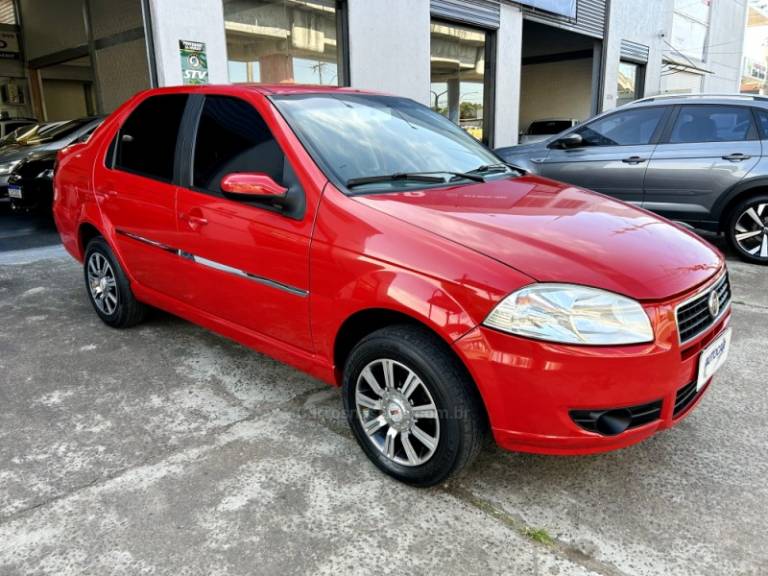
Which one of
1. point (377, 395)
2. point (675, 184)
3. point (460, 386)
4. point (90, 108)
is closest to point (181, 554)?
point (377, 395)

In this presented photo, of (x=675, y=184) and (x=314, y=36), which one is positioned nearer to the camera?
(x=675, y=184)

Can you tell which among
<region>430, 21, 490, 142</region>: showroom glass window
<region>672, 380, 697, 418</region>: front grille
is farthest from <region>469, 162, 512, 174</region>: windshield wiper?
<region>430, 21, 490, 142</region>: showroom glass window

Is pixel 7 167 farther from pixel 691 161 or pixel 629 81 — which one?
pixel 629 81

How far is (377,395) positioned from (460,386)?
0.46 metres

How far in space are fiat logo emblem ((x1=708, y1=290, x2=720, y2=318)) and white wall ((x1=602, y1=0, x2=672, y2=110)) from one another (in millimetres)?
15608

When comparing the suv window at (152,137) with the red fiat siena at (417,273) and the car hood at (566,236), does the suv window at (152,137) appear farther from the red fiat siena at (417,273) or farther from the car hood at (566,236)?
the car hood at (566,236)

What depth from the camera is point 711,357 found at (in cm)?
244

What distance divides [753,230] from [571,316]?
205 inches

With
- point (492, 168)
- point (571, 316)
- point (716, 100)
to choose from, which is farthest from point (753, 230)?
point (571, 316)

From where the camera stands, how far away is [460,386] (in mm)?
2223

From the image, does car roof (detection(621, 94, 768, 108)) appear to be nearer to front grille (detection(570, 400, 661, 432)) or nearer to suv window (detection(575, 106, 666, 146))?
suv window (detection(575, 106, 666, 146))

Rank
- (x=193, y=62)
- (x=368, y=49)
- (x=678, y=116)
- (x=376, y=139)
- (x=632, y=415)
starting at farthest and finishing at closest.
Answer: (x=368, y=49) → (x=193, y=62) → (x=678, y=116) → (x=376, y=139) → (x=632, y=415)

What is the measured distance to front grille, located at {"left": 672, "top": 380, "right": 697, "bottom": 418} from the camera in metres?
2.28

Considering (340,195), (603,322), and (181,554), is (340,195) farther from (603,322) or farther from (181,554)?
(181,554)
